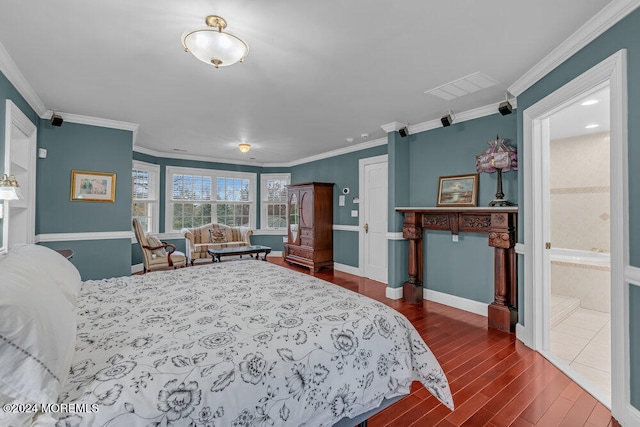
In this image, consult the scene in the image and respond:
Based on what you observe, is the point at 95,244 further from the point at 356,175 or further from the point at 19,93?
the point at 356,175

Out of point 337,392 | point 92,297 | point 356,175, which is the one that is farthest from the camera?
point 356,175

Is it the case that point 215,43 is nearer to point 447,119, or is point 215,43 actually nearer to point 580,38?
point 580,38

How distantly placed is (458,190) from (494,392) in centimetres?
249

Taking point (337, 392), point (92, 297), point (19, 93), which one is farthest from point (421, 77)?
point (19, 93)

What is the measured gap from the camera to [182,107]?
11.8 ft

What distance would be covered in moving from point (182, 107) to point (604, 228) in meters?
5.99

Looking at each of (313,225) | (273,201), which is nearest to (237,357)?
(313,225)

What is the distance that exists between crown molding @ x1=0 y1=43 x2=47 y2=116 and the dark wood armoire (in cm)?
417

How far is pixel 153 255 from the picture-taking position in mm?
5293

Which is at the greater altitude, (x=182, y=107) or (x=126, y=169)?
(x=182, y=107)

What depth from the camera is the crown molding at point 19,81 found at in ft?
7.92

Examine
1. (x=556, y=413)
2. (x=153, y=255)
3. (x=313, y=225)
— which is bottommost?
(x=556, y=413)

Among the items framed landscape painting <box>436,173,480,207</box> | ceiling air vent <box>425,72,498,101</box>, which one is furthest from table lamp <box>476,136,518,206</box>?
ceiling air vent <box>425,72,498,101</box>

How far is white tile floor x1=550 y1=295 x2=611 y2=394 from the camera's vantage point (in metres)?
2.43
